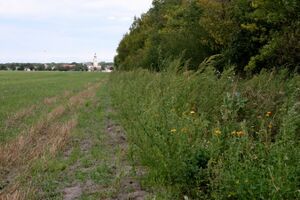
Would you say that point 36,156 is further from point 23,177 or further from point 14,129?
point 14,129

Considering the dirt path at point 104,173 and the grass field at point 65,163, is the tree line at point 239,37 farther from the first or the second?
the grass field at point 65,163

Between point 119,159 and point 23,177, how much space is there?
192 centimetres

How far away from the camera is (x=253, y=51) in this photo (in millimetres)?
21688

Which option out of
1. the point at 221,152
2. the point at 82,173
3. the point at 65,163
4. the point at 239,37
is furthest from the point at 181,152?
the point at 239,37

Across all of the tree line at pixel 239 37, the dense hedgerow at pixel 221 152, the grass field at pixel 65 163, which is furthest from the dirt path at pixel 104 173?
the tree line at pixel 239 37

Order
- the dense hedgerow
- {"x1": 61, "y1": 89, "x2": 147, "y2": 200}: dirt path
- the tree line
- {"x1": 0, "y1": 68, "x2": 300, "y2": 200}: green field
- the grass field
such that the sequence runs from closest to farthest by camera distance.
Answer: the dense hedgerow, {"x1": 0, "y1": 68, "x2": 300, "y2": 200}: green field, {"x1": 61, "y1": 89, "x2": 147, "y2": 200}: dirt path, the grass field, the tree line

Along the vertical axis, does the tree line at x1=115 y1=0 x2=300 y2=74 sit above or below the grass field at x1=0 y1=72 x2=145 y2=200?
above

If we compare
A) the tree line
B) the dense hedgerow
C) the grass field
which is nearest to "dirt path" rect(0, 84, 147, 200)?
the grass field

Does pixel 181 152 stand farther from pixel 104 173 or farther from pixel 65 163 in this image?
pixel 65 163

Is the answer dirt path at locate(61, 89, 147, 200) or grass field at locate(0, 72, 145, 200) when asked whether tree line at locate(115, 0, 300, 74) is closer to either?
dirt path at locate(61, 89, 147, 200)

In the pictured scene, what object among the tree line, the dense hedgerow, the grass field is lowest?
the grass field

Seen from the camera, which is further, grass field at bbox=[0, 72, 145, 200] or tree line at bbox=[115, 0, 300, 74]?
tree line at bbox=[115, 0, 300, 74]

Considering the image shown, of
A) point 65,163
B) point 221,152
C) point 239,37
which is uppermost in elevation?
point 239,37

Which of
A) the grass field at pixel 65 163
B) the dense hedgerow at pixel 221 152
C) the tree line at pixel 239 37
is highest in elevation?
the tree line at pixel 239 37
